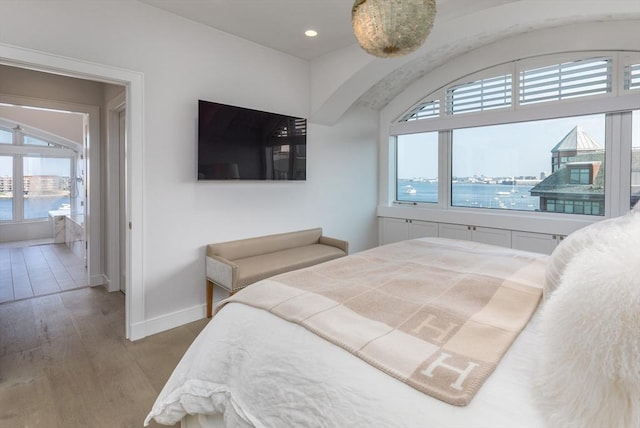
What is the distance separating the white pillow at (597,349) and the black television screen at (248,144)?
2.82m

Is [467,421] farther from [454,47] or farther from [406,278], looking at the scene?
[454,47]

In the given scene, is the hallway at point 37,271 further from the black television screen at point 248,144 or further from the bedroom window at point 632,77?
the bedroom window at point 632,77

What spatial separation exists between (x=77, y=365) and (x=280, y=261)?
68.2 inches

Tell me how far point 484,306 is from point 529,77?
3376 millimetres

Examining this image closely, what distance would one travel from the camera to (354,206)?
4660 mm

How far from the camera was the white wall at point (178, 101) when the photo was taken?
2365mm

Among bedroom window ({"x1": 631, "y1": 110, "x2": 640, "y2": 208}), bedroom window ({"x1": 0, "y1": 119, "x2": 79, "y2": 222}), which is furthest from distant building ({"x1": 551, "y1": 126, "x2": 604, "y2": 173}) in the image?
bedroom window ({"x1": 0, "y1": 119, "x2": 79, "y2": 222})

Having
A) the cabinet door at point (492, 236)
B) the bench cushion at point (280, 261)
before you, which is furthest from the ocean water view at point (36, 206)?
the cabinet door at point (492, 236)

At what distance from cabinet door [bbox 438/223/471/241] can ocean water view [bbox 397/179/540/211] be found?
34 centimetres

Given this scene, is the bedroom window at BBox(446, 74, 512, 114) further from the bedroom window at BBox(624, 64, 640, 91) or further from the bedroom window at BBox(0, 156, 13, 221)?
the bedroom window at BBox(0, 156, 13, 221)

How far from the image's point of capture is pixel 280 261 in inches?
127

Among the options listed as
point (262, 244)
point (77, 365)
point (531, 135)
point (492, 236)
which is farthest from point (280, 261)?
point (531, 135)

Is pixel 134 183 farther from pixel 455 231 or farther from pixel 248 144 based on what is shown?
pixel 455 231

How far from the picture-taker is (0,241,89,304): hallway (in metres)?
3.71
